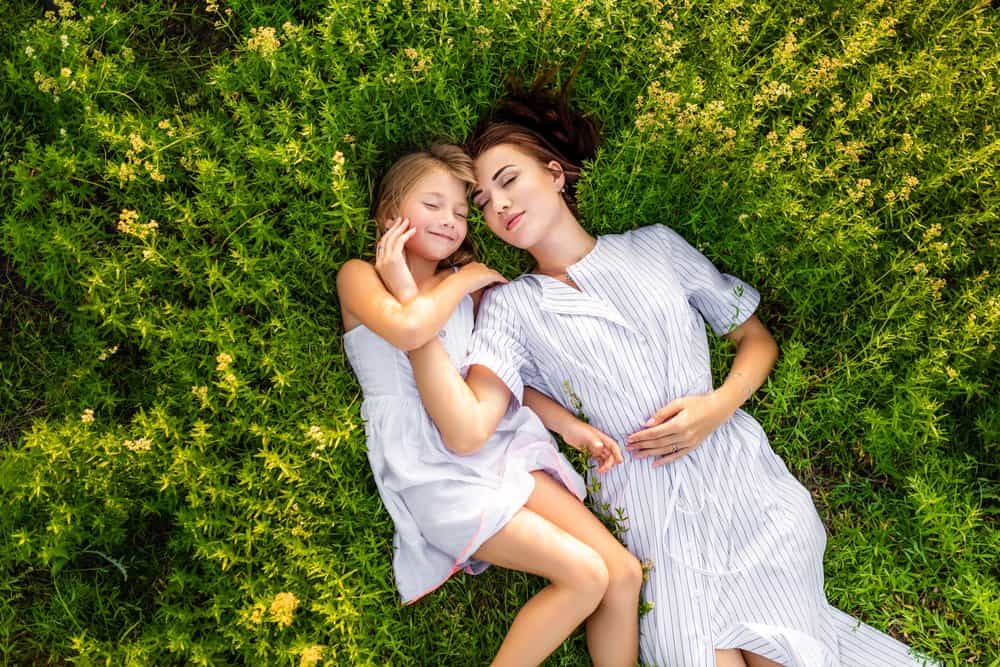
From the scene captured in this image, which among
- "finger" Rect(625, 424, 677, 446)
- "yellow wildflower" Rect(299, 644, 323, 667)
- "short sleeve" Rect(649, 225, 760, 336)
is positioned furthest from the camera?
"short sleeve" Rect(649, 225, 760, 336)

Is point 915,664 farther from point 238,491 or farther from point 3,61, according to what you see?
point 3,61

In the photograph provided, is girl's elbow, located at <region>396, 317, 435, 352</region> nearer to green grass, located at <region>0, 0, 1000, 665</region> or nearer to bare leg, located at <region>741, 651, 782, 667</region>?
green grass, located at <region>0, 0, 1000, 665</region>

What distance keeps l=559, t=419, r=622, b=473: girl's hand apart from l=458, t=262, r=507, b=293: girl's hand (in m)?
0.72

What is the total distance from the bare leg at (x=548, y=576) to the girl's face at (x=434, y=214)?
117 cm

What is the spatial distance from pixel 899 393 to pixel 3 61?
4308 mm

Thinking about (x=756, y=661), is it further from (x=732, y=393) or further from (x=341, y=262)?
(x=341, y=262)

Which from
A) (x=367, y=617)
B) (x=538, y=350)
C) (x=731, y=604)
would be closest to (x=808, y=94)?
(x=538, y=350)

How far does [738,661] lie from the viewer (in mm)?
3361

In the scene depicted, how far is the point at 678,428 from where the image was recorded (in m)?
3.39

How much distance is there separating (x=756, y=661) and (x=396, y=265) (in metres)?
2.22

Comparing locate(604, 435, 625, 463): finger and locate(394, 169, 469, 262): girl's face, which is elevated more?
locate(394, 169, 469, 262): girl's face

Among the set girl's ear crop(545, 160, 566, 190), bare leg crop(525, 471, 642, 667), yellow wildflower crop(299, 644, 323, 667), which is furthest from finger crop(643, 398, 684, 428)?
yellow wildflower crop(299, 644, 323, 667)

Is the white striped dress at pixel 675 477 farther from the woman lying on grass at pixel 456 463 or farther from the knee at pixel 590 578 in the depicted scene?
the knee at pixel 590 578

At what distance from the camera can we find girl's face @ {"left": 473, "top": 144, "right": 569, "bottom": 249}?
3512 millimetres
